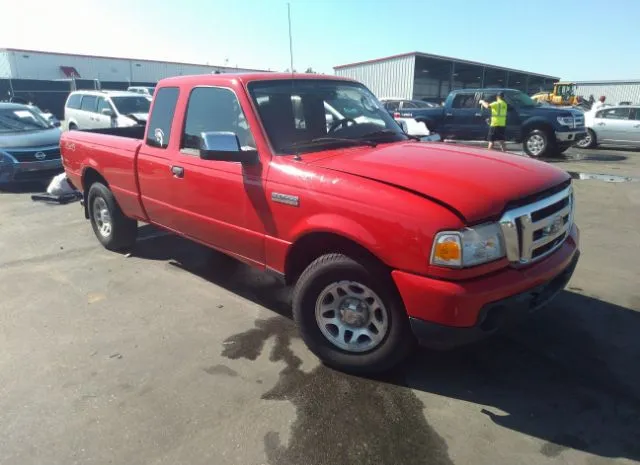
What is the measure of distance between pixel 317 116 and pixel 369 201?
1.34 meters

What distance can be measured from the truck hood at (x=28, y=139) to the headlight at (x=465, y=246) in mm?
9680

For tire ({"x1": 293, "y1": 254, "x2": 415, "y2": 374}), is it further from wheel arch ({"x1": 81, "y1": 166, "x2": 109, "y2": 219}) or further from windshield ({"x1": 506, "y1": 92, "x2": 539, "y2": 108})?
windshield ({"x1": 506, "y1": 92, "x2": 539, "y2": 108})

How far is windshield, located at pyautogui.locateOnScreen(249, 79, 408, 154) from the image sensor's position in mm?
3445

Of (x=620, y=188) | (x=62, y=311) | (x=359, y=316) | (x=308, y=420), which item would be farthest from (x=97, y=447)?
(x=620, y=188)

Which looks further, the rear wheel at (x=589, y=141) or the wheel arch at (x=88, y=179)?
the rear wheel at (x=589, y=141)

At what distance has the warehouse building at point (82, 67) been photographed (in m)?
38.7

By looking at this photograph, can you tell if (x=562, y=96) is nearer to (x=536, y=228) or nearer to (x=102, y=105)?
(x=102, y=105)

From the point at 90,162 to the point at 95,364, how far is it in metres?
2.90

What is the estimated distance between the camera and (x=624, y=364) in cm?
317

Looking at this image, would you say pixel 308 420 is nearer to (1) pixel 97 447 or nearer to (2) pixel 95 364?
(1) pixel 97 447

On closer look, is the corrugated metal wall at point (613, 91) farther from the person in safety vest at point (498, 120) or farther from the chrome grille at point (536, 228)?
the chrome grille at point (536, 228)

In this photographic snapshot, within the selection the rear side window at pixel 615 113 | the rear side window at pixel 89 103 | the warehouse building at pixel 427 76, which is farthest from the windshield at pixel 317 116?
the warehouse building at pixel 427 76

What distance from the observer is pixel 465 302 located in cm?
244

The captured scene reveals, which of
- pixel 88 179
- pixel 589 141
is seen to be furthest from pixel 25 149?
pixel 589 141
